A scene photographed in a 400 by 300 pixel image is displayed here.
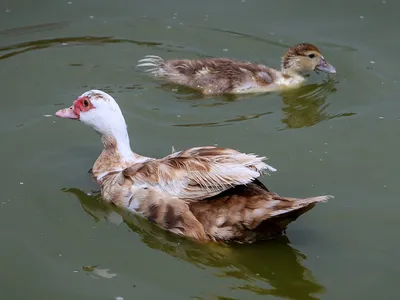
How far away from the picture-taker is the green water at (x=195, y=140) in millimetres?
6414

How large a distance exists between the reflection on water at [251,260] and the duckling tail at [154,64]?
2.90 meters

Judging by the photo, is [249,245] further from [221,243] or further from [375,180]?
[375,180]

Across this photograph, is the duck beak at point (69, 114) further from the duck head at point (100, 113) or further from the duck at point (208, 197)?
the duck at point (208, 197)

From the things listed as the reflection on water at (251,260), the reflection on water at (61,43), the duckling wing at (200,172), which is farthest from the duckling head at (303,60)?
the reflection on water at (251,260)

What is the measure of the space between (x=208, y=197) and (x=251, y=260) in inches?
22.9

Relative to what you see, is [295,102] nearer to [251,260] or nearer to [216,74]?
[216,74]

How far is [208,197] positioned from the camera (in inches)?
265

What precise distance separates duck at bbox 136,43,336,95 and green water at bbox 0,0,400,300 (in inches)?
5.2

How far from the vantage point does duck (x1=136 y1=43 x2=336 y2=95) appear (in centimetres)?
946

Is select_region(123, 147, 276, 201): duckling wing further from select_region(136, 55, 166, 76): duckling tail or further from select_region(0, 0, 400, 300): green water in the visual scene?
select_region(136, 55, 166, 76): duckling tail

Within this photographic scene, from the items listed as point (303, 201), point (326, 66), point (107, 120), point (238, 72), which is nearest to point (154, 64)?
point (238, 72)

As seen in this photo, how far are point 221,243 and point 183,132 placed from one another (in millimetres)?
2020

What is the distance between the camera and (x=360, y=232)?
698 cm

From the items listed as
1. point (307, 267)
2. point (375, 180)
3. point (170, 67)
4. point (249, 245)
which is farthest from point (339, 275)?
point (170, 67)
